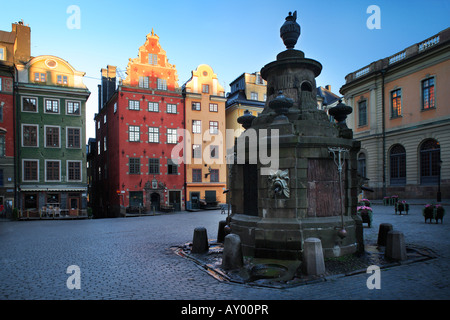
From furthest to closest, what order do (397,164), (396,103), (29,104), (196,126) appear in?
(196,126) → (396,103) → (397,164) → (29,104)

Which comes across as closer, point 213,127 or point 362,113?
point 362,113

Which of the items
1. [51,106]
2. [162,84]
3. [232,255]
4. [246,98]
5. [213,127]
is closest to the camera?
[232,255]

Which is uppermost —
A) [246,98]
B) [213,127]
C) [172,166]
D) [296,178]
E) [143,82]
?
[143,82]

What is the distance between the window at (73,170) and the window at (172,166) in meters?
9.20

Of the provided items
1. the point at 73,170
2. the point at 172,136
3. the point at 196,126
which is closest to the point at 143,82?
the point at 172,136

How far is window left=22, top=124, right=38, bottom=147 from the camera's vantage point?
3148 cm

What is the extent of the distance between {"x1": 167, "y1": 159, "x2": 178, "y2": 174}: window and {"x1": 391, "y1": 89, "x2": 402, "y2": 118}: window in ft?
78.4

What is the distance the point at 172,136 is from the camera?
37.8m

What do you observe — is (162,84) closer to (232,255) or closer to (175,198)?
(175,198)

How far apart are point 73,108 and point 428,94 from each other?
34.6 meters
